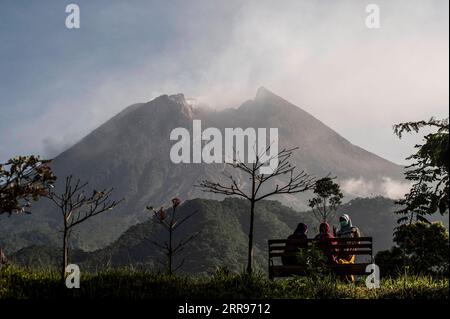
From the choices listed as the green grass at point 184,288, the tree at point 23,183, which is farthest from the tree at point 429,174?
the tree at point 23,183

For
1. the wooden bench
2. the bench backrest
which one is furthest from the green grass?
the bench backrest

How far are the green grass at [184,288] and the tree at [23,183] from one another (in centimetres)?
134

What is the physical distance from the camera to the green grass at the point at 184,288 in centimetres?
823

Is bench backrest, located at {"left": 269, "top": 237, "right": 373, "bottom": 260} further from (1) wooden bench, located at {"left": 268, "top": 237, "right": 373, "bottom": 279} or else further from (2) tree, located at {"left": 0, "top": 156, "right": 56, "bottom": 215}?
(2) tree, located at {"left": 0, "top": 156, "right": 56, "bottom": 215}

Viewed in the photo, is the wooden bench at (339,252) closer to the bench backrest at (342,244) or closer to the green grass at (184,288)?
the bench backrest at (342,244)

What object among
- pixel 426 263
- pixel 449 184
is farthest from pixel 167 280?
pixel 426 263

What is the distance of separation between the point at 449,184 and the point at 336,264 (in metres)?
3.51

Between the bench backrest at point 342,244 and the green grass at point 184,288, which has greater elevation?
the bench backrest at point 342,244

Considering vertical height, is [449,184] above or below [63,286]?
above

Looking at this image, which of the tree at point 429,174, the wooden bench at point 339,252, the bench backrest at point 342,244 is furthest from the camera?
the bench backrest at point 342,244

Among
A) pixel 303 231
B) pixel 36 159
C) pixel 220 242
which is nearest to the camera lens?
pixel 36 159

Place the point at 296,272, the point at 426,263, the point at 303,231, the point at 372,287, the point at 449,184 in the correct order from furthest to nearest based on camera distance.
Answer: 1. the point at 426,263
2. the point at 303,231
3. the point at 296,272
4. the point at 372,287
5. the point at 449,184
